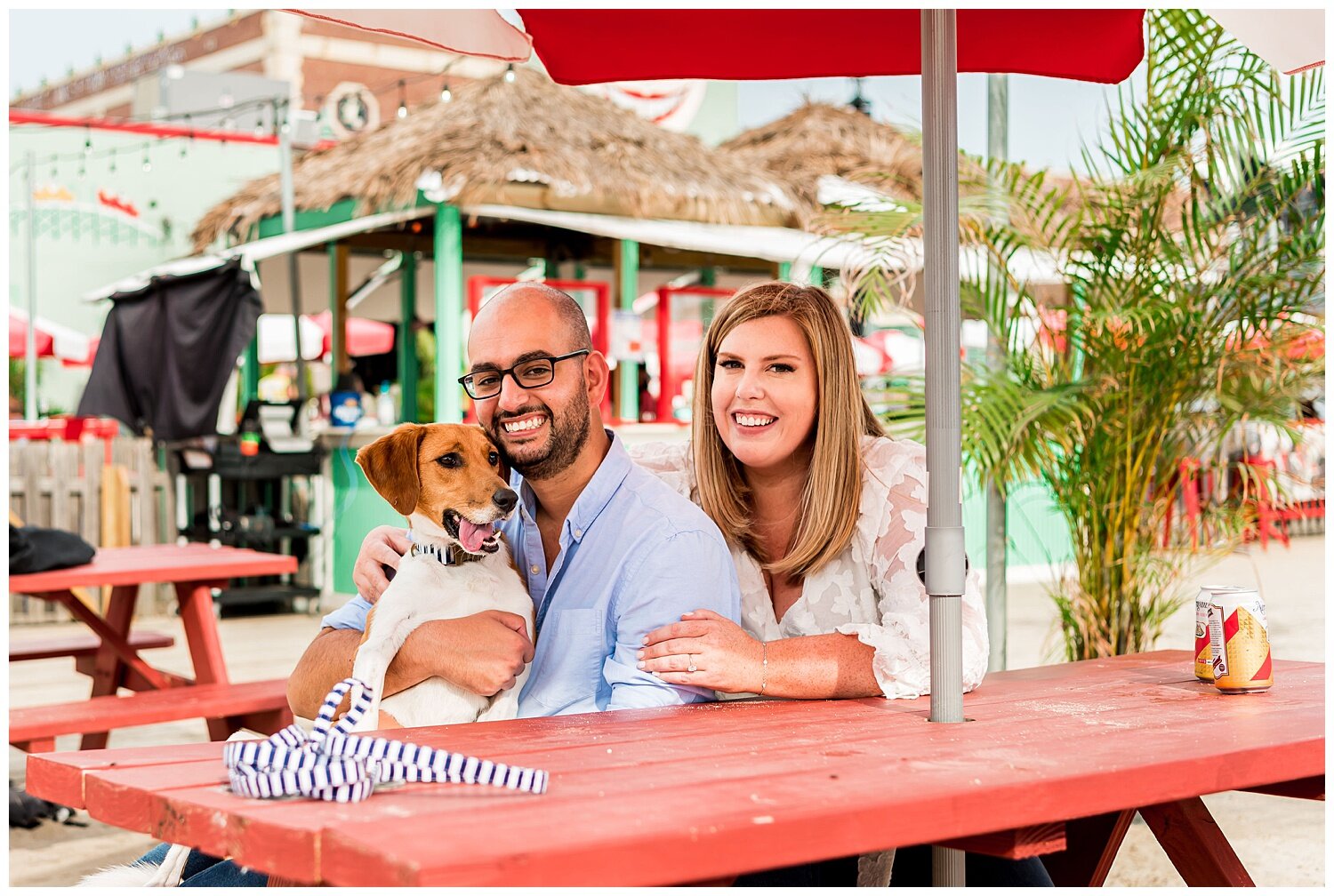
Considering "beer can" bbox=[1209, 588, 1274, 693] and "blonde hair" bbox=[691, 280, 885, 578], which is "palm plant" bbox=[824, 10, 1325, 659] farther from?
"beer can" bbox=[1209, 588, 1274, 693]

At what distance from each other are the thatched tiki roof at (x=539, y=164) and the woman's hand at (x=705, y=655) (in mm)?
8268

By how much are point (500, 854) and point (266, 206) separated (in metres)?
12.0

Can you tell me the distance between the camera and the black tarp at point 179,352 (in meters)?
11.2

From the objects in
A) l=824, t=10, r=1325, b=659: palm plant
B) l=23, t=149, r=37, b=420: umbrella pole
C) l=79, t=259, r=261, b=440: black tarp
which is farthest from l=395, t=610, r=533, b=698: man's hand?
l=23, t=149, r=37, b=420: umbrella pole

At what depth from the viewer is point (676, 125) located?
22.9 m

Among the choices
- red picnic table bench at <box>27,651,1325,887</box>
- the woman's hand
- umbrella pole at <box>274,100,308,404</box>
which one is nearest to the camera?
red picnic table bench at <box>27,651,1325,887</box>

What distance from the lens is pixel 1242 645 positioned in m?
2.59

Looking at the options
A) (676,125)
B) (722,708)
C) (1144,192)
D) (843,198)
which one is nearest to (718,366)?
(722,708)

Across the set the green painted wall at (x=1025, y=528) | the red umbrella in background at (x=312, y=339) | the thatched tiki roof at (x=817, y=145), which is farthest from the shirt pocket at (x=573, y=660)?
the red umbrella in background at (x=312, y=339)

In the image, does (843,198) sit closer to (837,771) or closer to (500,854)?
(837,771)

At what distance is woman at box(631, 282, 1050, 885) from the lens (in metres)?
2.54

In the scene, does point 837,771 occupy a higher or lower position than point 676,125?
lower

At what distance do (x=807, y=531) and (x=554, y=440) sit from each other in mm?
580

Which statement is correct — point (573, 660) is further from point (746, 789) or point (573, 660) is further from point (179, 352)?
point (179, 352)
